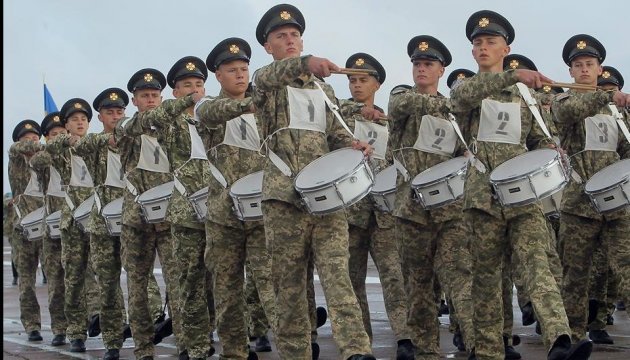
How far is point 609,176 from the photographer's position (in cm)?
937

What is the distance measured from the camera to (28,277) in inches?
519

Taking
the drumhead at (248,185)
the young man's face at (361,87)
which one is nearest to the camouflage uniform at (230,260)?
the drumhead at (248,185)

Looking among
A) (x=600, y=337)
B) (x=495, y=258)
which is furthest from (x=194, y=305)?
(x=600, y=337)

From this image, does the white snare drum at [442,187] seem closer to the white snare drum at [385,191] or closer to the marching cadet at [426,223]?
the marching cadet at [426,223]

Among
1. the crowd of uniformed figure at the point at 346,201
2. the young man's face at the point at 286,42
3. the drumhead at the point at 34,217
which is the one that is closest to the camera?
the crowd of uniformed figure at the point at 346,201

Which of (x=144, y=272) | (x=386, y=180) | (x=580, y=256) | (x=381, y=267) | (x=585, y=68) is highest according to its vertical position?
(x=585, y=68)

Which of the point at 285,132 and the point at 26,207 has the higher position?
the point at 26,207

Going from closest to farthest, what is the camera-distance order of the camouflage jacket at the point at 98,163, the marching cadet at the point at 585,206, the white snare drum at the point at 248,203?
the white snare drum at the point at 248,203, the marching cadet at the point at 585,206, the camouflage jacket at the point at 98,163

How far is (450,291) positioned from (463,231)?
44cm

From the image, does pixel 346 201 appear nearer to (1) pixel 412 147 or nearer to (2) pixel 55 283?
(1) pixel 412 147

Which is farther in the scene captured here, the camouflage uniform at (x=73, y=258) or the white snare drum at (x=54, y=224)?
the white snare drum at (x=54, y=224)

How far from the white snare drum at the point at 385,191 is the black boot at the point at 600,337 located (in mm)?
2192

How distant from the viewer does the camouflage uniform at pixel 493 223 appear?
778cm

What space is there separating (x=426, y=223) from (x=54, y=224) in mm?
4840
